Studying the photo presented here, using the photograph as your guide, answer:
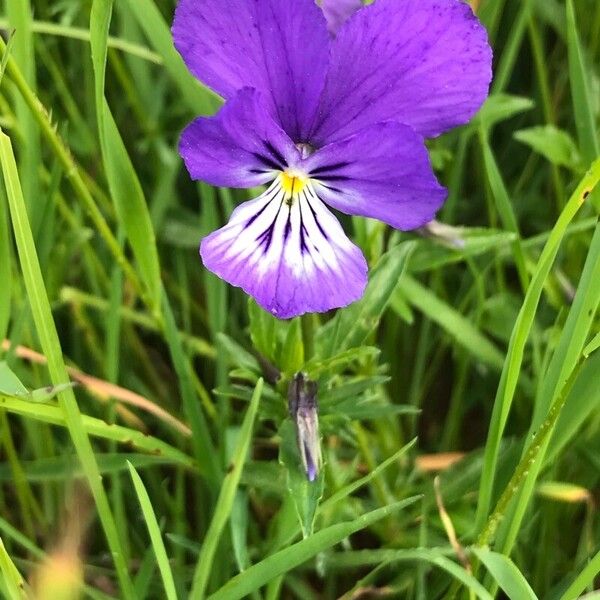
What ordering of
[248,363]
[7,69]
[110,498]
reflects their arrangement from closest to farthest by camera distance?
[7,69] → [248,363] → [110,498]

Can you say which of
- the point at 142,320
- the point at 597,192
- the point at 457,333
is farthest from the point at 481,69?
the point at 142,320

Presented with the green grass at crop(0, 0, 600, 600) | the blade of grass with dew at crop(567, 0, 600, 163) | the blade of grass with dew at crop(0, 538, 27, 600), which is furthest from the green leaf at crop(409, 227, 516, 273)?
the blade of grass with dew at crop(0, 538, 27, 600)

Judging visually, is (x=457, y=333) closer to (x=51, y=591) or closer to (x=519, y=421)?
(x=519, y=421)

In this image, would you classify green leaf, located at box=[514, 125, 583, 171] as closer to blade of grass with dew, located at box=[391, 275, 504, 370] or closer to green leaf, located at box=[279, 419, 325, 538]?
blade of grass with dew, located at box=[391, 275, 504, 370]

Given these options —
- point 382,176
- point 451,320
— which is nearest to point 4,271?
point 382,176

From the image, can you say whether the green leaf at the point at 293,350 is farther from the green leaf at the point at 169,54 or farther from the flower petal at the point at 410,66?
the green leaf at the point at 169,54

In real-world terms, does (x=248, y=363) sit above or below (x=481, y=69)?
below
